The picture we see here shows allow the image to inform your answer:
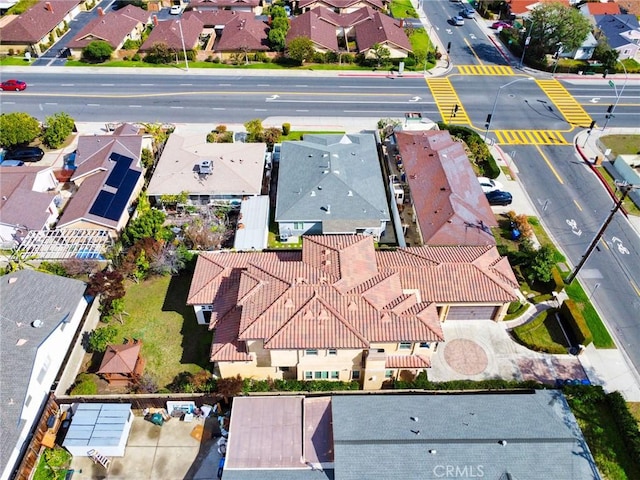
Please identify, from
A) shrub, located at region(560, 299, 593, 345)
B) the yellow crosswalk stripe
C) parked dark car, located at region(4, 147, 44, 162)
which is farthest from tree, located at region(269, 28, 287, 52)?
shrub, located at region(560, 299, 593, 345)

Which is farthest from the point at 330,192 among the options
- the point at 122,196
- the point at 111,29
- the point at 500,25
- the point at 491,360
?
the point at 500,25

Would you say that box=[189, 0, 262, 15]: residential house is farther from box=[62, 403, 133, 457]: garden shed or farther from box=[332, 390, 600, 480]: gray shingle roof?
box=[332, 390, 600, 480]: gray shingle roof

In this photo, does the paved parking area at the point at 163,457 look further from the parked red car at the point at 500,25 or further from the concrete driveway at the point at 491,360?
the parked red car at the point at 500,25

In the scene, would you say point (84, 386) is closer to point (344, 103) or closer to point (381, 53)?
point (344, 103)

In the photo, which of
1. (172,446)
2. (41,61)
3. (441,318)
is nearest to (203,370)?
(172,446)

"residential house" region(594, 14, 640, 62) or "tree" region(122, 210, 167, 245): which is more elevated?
"residential house" region(594, 14, 640, 62)

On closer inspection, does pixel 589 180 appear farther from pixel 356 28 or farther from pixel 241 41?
pixel 241 41
